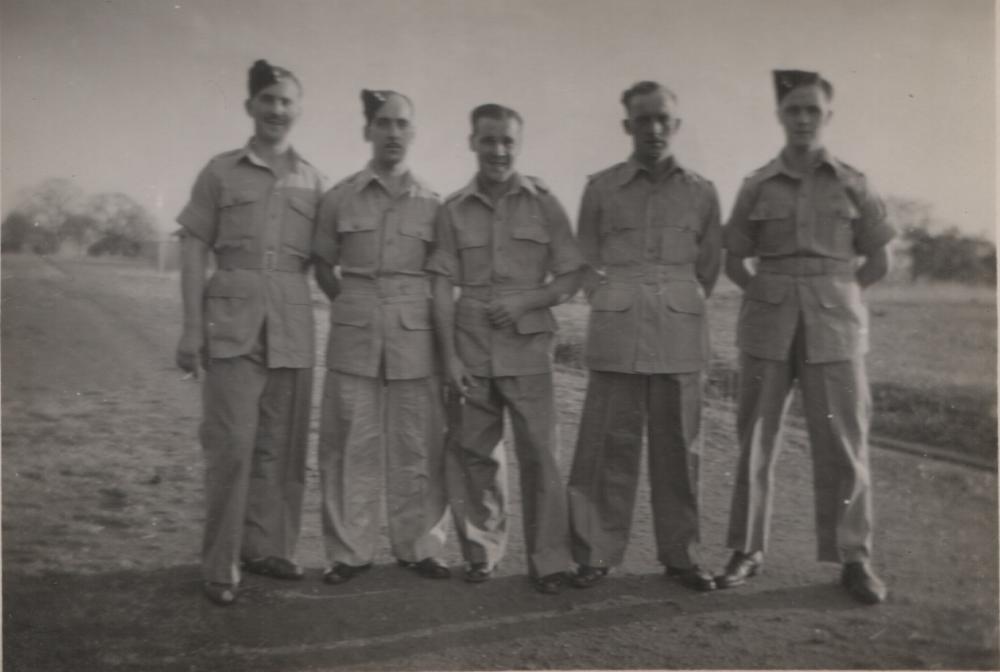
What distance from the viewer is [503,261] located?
356 cm

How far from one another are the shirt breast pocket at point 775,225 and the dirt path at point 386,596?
1.39m

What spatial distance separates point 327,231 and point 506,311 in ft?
2.81

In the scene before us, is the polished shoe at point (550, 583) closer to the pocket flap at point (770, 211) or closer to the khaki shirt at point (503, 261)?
the khaki shirt at point (503, 261)

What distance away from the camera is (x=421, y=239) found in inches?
142

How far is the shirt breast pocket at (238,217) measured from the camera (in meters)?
3.48

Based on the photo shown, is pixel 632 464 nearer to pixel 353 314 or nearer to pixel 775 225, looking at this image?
pixel 775 225

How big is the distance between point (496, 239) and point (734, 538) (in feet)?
5.38

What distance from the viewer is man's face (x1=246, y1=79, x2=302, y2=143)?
3.49m

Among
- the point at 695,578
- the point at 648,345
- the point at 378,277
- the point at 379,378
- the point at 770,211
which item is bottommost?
the point at 695,578

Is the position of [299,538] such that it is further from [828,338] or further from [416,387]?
[828,338]

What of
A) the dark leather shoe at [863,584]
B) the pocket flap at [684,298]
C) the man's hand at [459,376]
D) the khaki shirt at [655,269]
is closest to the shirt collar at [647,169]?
the khaki shirt at [655,269]

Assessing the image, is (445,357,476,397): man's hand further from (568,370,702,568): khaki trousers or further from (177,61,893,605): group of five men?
(568,370,702,568): khaki trousers

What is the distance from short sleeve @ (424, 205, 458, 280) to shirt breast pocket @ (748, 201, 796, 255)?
1277 mm

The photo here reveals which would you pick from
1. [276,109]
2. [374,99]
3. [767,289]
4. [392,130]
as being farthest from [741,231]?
[276,109]
